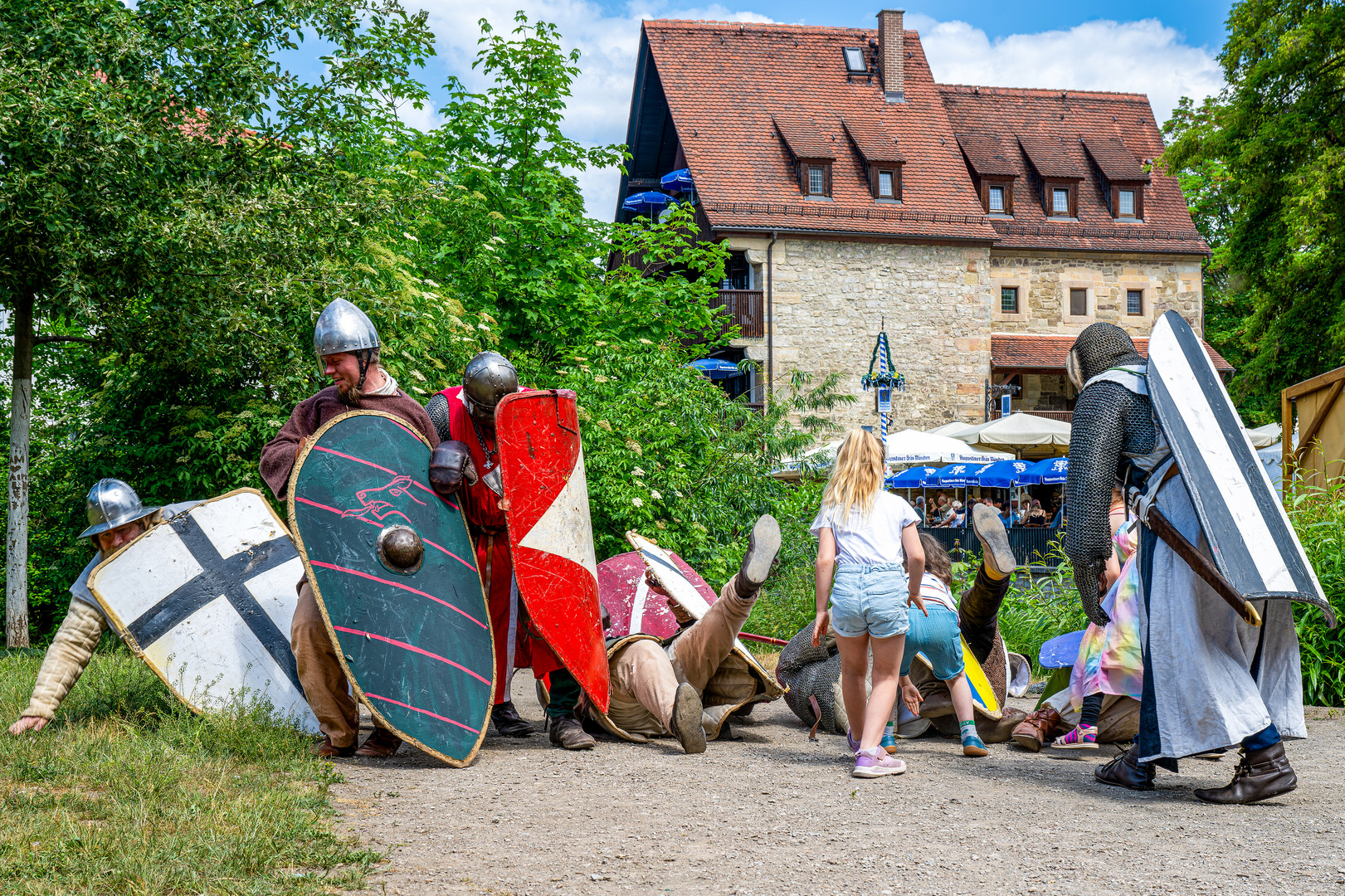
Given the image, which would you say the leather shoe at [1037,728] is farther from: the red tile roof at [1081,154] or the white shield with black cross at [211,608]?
the red tile roof at [1081,154]

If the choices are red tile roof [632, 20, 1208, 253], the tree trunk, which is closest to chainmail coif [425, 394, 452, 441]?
the tree trunk

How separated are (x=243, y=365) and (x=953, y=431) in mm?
14197

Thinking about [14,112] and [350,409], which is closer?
[350,409]

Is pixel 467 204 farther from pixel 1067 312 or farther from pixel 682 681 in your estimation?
pixel 1067 312

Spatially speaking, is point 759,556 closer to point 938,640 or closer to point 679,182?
point 938,640

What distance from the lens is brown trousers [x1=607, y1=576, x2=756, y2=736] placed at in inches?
189

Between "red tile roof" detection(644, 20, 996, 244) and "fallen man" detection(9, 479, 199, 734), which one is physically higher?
"red tile roof" detection(644, 20, 996, 244)

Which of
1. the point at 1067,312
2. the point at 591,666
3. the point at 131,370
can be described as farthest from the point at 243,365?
the point at 1067,312

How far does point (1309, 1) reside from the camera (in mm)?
18641

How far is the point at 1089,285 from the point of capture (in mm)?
28500

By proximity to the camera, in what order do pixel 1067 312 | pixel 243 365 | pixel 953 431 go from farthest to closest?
1. pixel 1067 312
2. pixel 953 431
3. pixel 243 365

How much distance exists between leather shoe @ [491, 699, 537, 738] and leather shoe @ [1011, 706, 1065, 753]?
221 cm

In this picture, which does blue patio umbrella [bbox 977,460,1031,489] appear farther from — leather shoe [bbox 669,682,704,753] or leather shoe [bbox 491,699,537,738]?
leather shoe [bbox 669,682,704,753]

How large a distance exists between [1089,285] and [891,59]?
7531 mm
